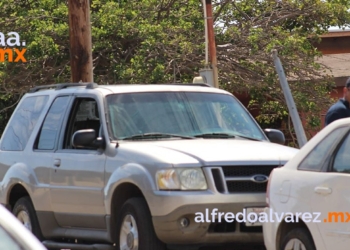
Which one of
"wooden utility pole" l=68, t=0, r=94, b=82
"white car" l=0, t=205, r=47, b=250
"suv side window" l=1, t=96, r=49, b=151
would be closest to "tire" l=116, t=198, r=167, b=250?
"suv side window" l=1, t=96, r=49, b=151

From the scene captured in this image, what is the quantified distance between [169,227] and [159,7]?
47.6 feet

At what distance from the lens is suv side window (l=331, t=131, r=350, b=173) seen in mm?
6641

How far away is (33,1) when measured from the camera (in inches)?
878

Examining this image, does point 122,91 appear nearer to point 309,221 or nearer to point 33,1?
point 309,221

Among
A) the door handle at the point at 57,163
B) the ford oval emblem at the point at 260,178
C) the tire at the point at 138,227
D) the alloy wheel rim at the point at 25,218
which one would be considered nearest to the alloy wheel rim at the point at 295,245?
the ford oval emblem at the point at 260,178

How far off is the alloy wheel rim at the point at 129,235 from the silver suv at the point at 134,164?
0.04 feet

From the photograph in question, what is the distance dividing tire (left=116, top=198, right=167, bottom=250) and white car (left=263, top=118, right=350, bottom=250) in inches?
48.7

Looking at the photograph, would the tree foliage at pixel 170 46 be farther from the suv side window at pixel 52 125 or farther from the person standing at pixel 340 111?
the person standing at pixel 340 111

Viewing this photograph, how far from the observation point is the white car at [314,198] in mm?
6469

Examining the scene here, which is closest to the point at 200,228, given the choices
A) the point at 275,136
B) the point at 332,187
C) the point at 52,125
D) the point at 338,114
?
the point at 332,187

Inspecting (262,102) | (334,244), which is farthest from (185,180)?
(262,102)

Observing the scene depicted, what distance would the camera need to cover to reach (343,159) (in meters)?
6.70

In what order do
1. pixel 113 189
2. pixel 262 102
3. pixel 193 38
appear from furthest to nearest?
1. pixel 262 102
2. pixel 193 38
3. pixel 113 189

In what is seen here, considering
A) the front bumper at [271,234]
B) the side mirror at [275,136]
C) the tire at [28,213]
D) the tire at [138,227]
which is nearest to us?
the front bumper at [271,234]
